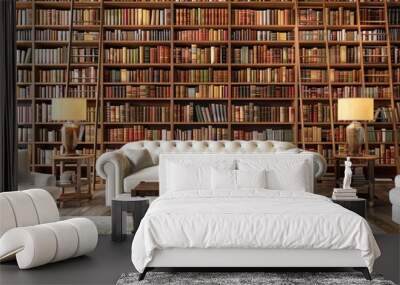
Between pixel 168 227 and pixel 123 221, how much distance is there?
155 centimetres

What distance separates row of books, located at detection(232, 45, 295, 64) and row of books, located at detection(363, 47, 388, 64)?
1200 mm

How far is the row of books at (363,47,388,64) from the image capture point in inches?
399

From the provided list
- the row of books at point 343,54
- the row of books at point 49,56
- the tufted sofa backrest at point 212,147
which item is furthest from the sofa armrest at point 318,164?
the row of books at point 49,56

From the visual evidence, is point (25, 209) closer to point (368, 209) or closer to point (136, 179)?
point (136, 179)

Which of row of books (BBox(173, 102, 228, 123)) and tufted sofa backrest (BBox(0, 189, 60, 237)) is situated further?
row of books (BBox(173, 102, 228, 123))

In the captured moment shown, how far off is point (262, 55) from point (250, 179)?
5.00 m

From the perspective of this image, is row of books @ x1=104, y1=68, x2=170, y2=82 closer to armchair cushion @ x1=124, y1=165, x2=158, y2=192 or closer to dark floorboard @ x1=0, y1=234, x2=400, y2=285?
armchair cushion @ x1=124, y1=165, x2=158, y2=192

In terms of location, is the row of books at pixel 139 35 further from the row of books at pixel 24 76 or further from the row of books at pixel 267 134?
the row of books at pixel 267 134

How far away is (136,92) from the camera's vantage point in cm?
1013

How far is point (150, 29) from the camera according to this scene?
33.5ft

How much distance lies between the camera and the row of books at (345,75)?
1020cm

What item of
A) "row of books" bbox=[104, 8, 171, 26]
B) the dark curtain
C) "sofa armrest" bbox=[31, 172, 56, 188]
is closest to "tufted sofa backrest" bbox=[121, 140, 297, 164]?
"sofa armrest" bbox=[31, 172, 56, 188]

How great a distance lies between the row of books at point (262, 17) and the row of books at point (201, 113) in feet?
4.73

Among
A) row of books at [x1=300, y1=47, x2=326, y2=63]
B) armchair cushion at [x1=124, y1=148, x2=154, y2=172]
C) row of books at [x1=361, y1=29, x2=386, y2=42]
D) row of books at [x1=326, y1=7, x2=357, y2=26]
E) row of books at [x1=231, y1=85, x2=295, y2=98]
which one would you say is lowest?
armchair cushion at [x1=124, y1=148, x2=154, y2=172]
